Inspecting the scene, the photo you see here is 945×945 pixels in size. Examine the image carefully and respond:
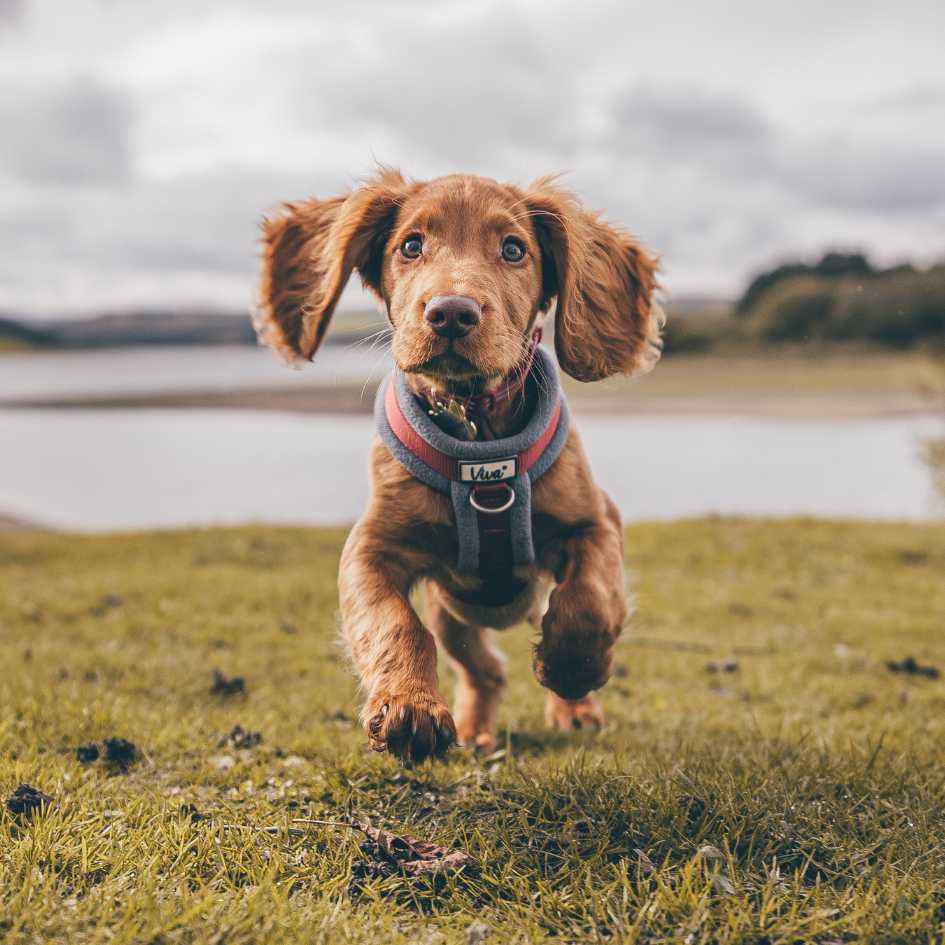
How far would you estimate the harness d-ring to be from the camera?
3.58m

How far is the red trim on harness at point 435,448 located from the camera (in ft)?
11.9

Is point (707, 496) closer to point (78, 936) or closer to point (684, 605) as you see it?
point (684, 605)

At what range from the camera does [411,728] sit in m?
2.93

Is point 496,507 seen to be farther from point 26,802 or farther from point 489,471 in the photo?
point 26,802

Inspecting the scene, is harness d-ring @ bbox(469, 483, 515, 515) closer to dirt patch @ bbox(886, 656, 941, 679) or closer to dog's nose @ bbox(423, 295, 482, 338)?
dog's nose @ bbox(423, 295, 482, 338)

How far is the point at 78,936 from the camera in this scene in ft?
8.26

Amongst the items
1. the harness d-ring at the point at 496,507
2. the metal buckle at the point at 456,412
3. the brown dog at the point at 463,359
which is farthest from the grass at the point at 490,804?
the metal buckle at the point at 456,412

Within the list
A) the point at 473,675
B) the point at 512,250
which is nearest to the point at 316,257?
the point at 512,250

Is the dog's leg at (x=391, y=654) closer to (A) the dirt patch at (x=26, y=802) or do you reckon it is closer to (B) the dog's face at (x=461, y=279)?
(B) the dog's face at (x=461, y=279)

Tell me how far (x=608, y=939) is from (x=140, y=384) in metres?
68.9

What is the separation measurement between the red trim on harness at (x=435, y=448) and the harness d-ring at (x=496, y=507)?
8 cm

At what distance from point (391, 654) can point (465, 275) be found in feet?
4.46

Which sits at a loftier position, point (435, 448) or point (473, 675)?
point (435, 448)

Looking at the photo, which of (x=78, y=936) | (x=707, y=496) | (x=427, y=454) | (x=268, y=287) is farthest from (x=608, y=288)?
(x=707, y=496)
